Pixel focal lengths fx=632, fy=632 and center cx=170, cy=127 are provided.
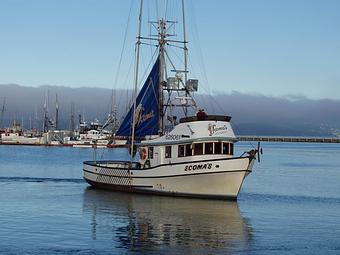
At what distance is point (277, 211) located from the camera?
3450 cm

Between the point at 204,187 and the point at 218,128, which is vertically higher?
the point at 218,128

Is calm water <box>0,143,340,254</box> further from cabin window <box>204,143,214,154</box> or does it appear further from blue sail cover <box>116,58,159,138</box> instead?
Result: blue sail cover <box>116,58,159,138</box>

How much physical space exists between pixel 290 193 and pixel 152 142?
12.1 metres

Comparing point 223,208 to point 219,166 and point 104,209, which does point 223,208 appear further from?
point 104,209

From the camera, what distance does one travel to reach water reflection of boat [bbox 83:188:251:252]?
23.5 meters

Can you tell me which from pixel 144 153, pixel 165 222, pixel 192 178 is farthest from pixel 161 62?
pixel 165 222

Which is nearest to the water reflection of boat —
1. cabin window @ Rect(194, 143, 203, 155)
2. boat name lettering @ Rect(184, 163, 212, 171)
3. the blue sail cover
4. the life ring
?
boat name lettering @ Rect(184, 163, 212, 171)

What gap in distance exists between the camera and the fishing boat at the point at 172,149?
37562mm

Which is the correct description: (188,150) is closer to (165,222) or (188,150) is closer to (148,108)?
(148,108)

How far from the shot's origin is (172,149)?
130ft

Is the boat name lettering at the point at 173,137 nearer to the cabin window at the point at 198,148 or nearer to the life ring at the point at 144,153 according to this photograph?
the cabin window at the point at 198,148

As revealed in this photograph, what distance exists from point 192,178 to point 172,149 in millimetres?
2594

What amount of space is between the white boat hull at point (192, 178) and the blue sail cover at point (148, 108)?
12.1 ft

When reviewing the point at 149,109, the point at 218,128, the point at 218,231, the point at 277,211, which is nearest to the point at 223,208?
the point at 277,211
